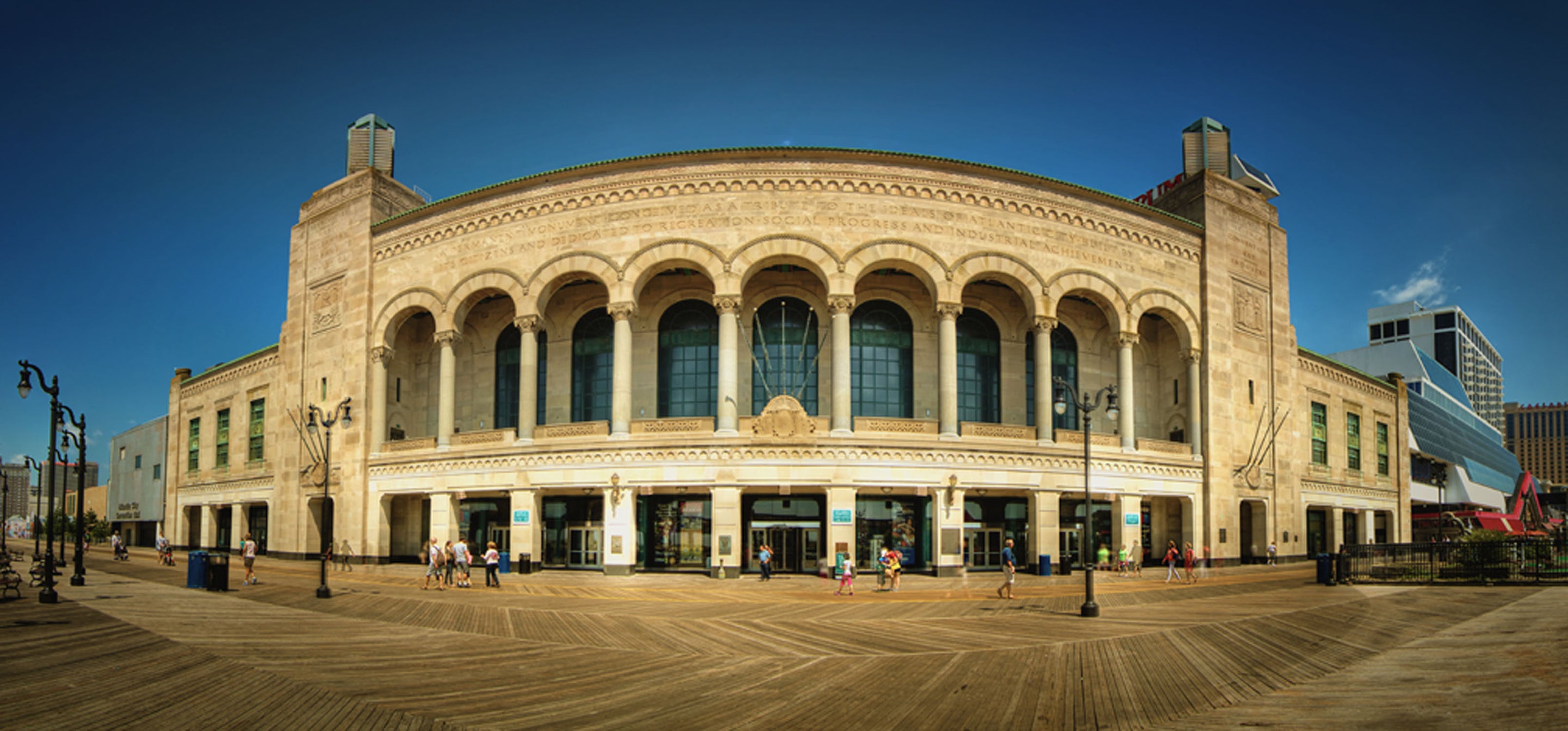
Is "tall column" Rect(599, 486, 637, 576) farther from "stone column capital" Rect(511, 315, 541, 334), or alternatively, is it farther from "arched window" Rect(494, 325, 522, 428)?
"arched window" Rect(494, 325, 522, 428)

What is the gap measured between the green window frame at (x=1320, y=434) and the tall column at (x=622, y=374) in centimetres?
3607

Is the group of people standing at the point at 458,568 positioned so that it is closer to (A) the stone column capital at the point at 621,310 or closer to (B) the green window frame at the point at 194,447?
(A) the stone column capital at the point at 621,310

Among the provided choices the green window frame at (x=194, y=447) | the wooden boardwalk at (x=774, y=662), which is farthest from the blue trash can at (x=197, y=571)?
the green window frame at (x=194, y=447)

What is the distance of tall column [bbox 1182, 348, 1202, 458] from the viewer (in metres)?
40.2

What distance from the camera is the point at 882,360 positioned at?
38406 millimetres

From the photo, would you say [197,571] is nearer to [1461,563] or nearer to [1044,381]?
[1044,381]

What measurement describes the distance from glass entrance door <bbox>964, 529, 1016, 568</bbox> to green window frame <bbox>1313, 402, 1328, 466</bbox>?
68.0ft

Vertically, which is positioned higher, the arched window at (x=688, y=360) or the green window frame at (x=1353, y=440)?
the arched window at (x=688, y=360)

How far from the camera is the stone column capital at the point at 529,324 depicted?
121 ft

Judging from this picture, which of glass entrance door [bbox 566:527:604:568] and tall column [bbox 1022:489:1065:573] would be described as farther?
glass entrance door [bbox 566:527:604:568]

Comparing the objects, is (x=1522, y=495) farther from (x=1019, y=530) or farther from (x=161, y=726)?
(x=161, y=726)

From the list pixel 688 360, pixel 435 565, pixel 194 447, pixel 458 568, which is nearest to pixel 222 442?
pixel 194 447

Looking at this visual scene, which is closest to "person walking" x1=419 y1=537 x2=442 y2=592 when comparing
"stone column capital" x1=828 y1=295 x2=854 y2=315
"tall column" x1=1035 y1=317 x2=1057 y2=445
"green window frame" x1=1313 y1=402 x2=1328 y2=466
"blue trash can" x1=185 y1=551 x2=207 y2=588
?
"blue trash can" x1=185 y1=551 x2=207 y2=588

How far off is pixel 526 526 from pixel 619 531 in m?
4.28
